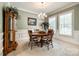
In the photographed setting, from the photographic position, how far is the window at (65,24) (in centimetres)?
329

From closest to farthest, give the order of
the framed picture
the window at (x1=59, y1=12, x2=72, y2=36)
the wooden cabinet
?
the wooden cabinet < the framed picture < the window at (x1=59, y1=12, x2=72, y2=36)

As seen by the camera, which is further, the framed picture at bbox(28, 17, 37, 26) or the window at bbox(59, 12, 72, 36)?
the window at bbox(59, 12, 72, 36)

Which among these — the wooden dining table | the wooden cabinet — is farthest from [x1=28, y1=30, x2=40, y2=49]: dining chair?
the wooden cabinet

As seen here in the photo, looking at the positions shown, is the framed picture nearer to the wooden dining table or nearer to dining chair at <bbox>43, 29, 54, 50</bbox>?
the wooden dining table

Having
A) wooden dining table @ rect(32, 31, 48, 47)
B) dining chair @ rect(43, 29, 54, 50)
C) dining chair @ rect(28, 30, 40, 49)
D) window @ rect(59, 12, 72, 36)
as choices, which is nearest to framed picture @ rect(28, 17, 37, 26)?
dining chair @ rect(28, 30, 40, 49)

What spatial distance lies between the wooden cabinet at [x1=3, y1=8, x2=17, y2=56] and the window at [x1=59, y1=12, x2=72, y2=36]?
72.1 inches

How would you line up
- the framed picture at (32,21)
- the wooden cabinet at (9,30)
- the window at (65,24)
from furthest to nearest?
1. the window at (65,24)
2. the framed picture at (32,21)
3. the wooden cabinet at (9,30)

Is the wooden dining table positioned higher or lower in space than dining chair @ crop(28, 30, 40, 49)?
higher

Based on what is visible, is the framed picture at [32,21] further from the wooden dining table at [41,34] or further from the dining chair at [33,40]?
the wooden dining table at [41,34]

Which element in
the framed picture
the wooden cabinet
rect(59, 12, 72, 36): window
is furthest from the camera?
rect(59, 12, 72, 36): window

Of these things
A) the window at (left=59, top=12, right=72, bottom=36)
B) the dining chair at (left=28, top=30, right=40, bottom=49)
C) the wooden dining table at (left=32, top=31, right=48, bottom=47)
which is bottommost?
the dining chair at (left=28, top=30, right=40, bottom=49)

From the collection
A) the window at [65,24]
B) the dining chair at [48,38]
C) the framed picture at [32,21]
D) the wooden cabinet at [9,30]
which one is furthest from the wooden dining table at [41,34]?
the wooden cabinet at [9,30]

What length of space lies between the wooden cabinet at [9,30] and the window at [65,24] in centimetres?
183

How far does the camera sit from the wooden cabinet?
2.72 m
